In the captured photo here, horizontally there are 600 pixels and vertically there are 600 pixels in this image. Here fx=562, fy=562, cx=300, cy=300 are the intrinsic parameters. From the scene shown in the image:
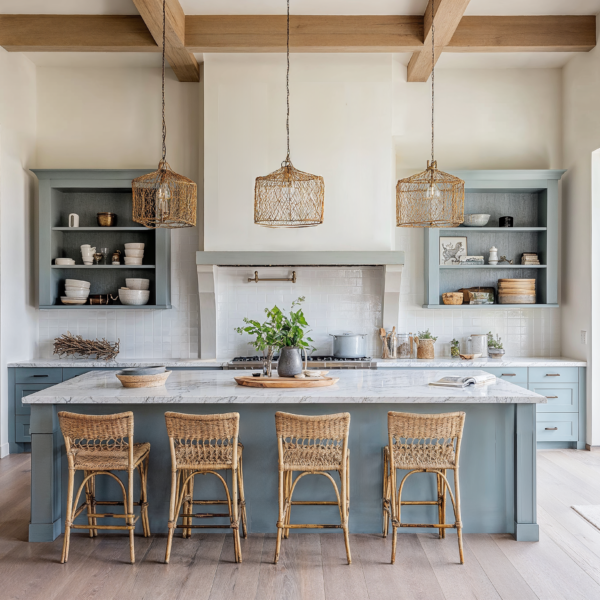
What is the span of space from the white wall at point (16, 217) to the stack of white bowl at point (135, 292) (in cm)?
96

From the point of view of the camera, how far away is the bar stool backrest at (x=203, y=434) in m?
3.04

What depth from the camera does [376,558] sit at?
3.12m

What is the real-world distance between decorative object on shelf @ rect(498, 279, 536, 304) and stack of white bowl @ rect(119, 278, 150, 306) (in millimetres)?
3540

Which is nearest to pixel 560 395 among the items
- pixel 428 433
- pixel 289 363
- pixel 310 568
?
pixel 428 433

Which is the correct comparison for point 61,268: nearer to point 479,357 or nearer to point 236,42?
point 236,42

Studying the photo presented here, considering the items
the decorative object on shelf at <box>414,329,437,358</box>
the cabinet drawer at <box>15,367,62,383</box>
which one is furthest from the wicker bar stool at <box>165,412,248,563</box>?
the decorative object on shelf at <box>414,329,437,358</box>

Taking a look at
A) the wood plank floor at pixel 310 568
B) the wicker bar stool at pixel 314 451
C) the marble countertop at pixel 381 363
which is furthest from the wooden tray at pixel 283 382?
the marble countertop at pixel 381 363

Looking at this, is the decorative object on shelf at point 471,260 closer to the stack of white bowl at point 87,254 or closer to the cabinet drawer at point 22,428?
the stack of white bowl at point 87,254

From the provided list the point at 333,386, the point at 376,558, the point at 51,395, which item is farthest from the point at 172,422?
the point at 376,558

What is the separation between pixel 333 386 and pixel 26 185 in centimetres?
391

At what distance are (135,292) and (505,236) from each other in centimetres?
379

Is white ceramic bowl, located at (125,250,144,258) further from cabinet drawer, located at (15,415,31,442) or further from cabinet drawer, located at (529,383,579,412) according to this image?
cabinet drawer, located at (529,383,579,412)

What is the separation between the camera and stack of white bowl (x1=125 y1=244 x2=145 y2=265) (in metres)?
5.50

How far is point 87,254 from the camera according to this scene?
550cm
